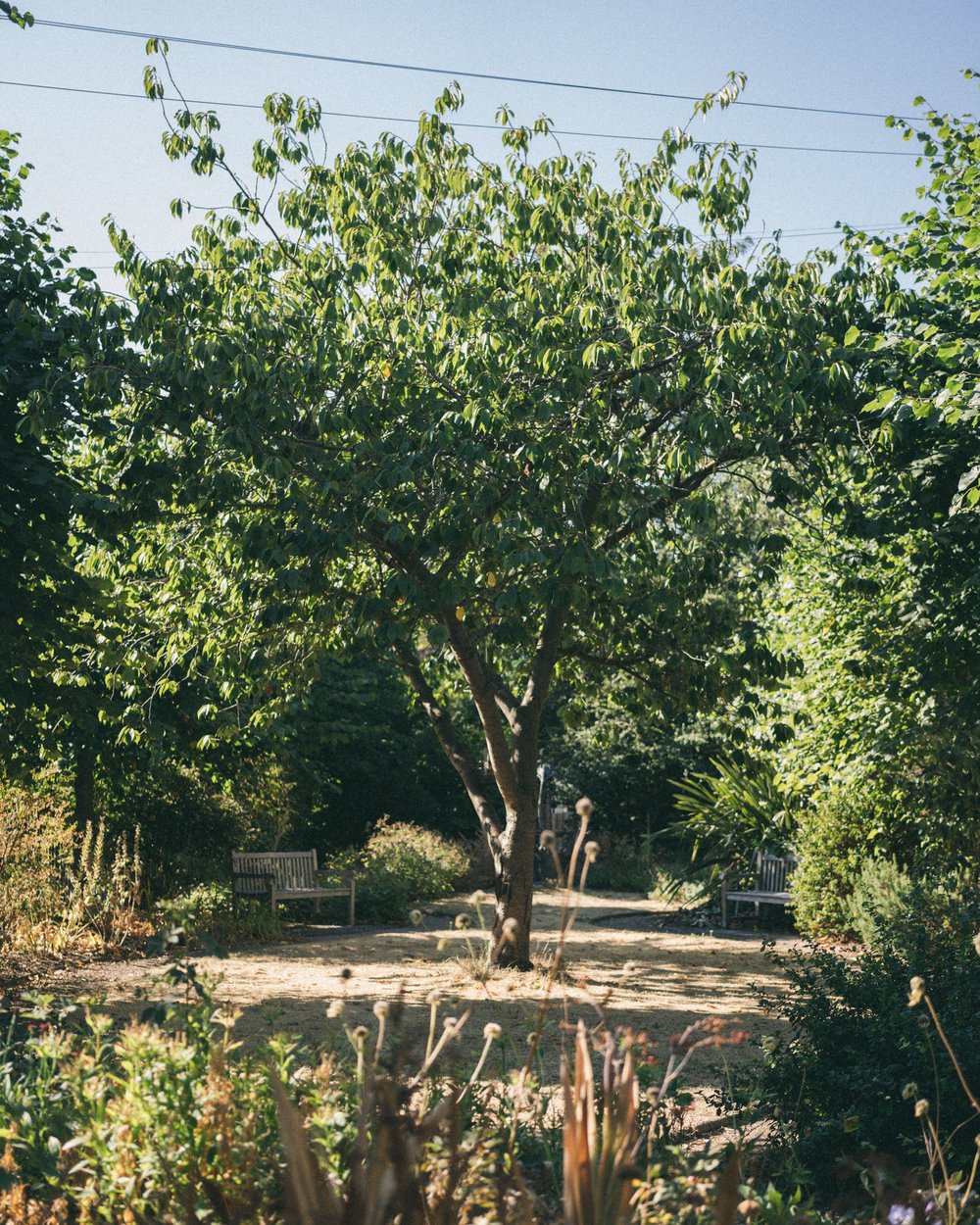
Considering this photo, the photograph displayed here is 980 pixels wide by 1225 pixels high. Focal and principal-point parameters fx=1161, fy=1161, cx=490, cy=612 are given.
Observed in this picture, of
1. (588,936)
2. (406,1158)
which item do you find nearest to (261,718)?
(588,936)

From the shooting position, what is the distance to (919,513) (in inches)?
346

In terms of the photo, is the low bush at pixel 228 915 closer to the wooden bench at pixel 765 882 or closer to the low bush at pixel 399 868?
the low bush at pixel 399 868

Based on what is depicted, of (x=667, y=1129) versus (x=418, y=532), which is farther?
(x=418, y=532)

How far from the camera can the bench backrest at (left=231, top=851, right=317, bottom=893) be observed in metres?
13.0

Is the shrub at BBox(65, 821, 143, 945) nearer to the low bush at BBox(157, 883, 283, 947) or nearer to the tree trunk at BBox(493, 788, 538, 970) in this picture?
the low bush at BBox(157, 883, 283, 947)

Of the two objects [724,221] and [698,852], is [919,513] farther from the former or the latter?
[698,852]

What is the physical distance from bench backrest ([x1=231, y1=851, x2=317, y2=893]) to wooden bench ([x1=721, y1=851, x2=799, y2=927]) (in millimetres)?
4842

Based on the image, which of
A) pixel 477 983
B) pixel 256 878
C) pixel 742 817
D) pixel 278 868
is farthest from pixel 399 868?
pixel 477 983

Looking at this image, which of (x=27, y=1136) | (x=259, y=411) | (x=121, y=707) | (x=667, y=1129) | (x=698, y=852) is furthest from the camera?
(x=698, y=852)

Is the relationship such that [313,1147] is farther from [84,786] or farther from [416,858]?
[416,858]

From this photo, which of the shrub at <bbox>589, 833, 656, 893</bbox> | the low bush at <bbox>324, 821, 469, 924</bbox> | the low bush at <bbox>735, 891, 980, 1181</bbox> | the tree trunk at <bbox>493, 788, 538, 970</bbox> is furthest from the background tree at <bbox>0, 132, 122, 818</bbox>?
the shrub at <bbox>589, 833, 656, 893</bbox>

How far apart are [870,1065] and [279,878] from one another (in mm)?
9654

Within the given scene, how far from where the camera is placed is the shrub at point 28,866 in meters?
9.62

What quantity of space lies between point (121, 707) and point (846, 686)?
701cm
